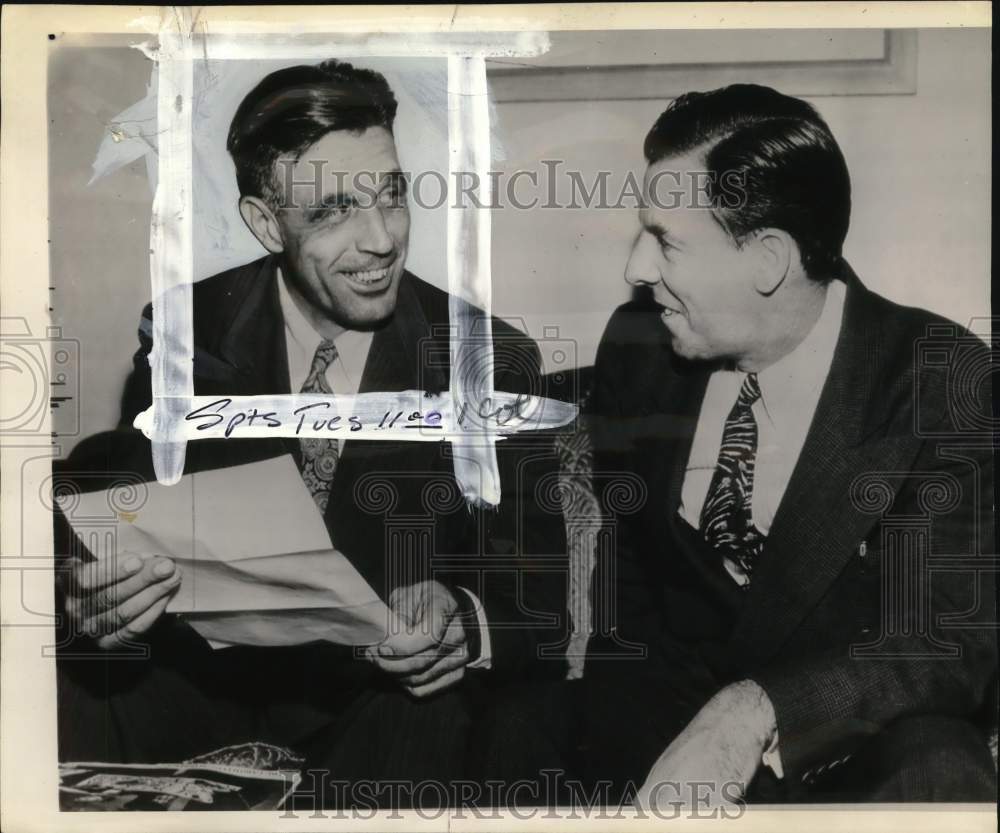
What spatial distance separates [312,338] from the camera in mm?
2428

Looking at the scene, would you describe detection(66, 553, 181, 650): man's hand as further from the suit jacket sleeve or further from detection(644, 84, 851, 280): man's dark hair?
detection(644, 84, 851, 280): man's dark hair

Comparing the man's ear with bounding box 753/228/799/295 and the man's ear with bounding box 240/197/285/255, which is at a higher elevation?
the man's ear with bounding box 240/197/285/255

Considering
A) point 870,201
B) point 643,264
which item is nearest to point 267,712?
point 643,264

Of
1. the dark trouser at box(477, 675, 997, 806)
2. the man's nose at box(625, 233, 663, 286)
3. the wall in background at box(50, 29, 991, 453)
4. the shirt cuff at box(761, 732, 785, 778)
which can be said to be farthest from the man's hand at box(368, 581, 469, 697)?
the man's nose at box(625, 233, 663, 286)

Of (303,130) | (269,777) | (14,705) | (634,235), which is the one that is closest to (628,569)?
(634,235)

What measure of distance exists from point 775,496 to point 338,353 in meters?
1.03

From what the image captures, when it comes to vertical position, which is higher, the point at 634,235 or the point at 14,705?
the point at 634,235

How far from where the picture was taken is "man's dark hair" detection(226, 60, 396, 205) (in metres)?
2.39

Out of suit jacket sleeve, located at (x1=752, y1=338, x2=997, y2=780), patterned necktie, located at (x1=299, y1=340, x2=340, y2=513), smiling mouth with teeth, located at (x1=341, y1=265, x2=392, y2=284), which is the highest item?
smiling mouth with teeth, located at (x1=341, y1=265, x2=392, y2=284)

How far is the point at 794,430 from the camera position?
2.40 metres

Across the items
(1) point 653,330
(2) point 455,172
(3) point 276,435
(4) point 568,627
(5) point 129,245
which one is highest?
(2) point 455,172

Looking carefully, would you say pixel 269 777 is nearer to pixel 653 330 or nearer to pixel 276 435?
pixel 276 435

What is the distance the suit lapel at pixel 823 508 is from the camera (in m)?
2.39

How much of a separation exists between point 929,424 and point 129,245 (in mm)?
1830
